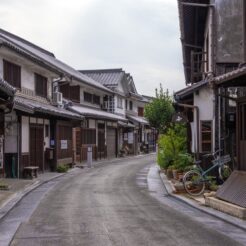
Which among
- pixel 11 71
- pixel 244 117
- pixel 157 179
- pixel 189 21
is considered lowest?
pixel 157 179

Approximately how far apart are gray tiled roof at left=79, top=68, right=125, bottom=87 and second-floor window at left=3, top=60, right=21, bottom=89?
2755 centimetres

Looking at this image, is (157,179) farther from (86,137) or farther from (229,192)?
(86,137)

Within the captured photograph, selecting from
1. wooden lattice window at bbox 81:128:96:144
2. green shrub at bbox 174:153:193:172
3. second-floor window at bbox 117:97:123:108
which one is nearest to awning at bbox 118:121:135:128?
second-floor window at bbox 117:97:123:108

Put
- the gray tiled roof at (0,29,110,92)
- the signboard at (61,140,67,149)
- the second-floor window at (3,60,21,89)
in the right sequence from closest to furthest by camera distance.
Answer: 1. the second-floor window at (3,60,21,89)
2. the gray tiled roof at (0,29,110,92)
3. the signboard at (61,140,67,149)

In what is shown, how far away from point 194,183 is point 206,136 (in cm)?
393

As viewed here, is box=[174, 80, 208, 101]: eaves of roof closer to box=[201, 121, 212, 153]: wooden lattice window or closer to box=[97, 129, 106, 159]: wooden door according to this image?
box=[201, 121, 212, 153]: wooden lattice window

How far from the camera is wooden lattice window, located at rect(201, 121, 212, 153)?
20250 millimetres

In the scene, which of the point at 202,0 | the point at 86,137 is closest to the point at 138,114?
the point at 86,137

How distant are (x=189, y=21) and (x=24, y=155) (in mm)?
9519

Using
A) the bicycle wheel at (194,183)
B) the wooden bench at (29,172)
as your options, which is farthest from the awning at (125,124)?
the bicycle wheel at (194,183)

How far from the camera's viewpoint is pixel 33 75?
90.9 feet

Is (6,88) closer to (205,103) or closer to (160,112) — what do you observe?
(205,103)

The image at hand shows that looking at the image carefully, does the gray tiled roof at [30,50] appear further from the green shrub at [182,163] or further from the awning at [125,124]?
the green shrub at [182,163]

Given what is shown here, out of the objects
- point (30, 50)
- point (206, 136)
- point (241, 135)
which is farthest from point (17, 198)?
point (30, 50)
